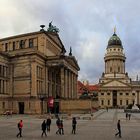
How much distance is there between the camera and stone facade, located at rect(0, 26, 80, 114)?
3194 inches

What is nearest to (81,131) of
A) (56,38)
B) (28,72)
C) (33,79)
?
(33,79)

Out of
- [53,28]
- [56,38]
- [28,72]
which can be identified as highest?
[53,28]

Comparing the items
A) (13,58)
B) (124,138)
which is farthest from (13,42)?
(124,138)

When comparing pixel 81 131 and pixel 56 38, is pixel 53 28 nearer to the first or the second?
pixel 56 38

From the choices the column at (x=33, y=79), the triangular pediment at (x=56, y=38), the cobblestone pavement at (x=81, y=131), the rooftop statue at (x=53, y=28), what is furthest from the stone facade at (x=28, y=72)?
the cobblestone pavement at (x=81, y=131)

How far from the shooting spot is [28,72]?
268 feet

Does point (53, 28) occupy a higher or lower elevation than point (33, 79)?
higher

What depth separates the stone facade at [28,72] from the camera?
81125mm

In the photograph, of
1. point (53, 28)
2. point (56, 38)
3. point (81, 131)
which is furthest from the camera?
point (56, 38)

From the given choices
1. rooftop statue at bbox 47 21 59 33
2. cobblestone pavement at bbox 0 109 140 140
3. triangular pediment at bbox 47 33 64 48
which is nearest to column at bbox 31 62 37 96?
triangular pediment at bbox 47 33 64 48

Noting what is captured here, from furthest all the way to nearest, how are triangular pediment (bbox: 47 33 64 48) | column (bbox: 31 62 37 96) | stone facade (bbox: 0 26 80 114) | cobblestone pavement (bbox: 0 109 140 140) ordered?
triangular pediment (bbox: 47 33 64 48) → stone facade (bbox: 0 26 80 114) → column (bbox: 31 62 37 96) → cobblestone pavement (bbox: 0 109 140 140)

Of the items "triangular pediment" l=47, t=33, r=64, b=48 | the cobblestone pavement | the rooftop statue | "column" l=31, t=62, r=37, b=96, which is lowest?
the cobblestone pavement

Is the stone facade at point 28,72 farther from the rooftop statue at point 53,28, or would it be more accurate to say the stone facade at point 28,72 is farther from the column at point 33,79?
the rooftop statue at point 53,28

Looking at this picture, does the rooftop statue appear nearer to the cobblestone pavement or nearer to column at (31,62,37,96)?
column at (31,62,37,96)
